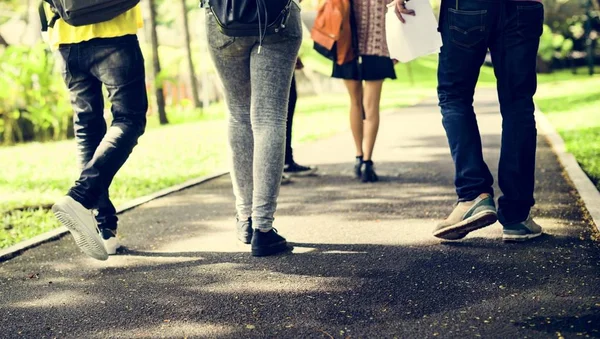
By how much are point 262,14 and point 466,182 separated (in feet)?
4.65

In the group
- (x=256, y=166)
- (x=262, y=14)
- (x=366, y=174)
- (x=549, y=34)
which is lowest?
(x=549, y=34)

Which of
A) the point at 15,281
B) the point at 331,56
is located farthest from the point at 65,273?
the point at 331,56

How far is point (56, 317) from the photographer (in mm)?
3689

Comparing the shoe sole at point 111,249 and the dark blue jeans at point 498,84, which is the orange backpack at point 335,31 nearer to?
the dark blue jeans at point 498,84

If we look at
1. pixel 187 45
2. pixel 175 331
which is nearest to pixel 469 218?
pixel 175 331

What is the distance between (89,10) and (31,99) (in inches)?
432

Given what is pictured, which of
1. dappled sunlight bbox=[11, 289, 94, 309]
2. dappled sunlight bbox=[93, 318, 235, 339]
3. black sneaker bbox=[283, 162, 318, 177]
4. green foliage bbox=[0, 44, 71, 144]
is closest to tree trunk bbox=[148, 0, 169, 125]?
green foliage bbox=[0, 44, 71, 144]

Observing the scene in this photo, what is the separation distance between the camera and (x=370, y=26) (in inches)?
271

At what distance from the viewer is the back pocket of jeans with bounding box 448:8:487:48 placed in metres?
4.50

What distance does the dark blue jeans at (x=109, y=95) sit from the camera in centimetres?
460

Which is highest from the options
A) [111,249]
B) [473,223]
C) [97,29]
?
[97,29]

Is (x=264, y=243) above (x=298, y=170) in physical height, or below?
above

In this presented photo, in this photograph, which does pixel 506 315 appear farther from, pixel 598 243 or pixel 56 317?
pixel 56 317

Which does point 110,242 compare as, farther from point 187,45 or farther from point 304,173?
point 187,45
